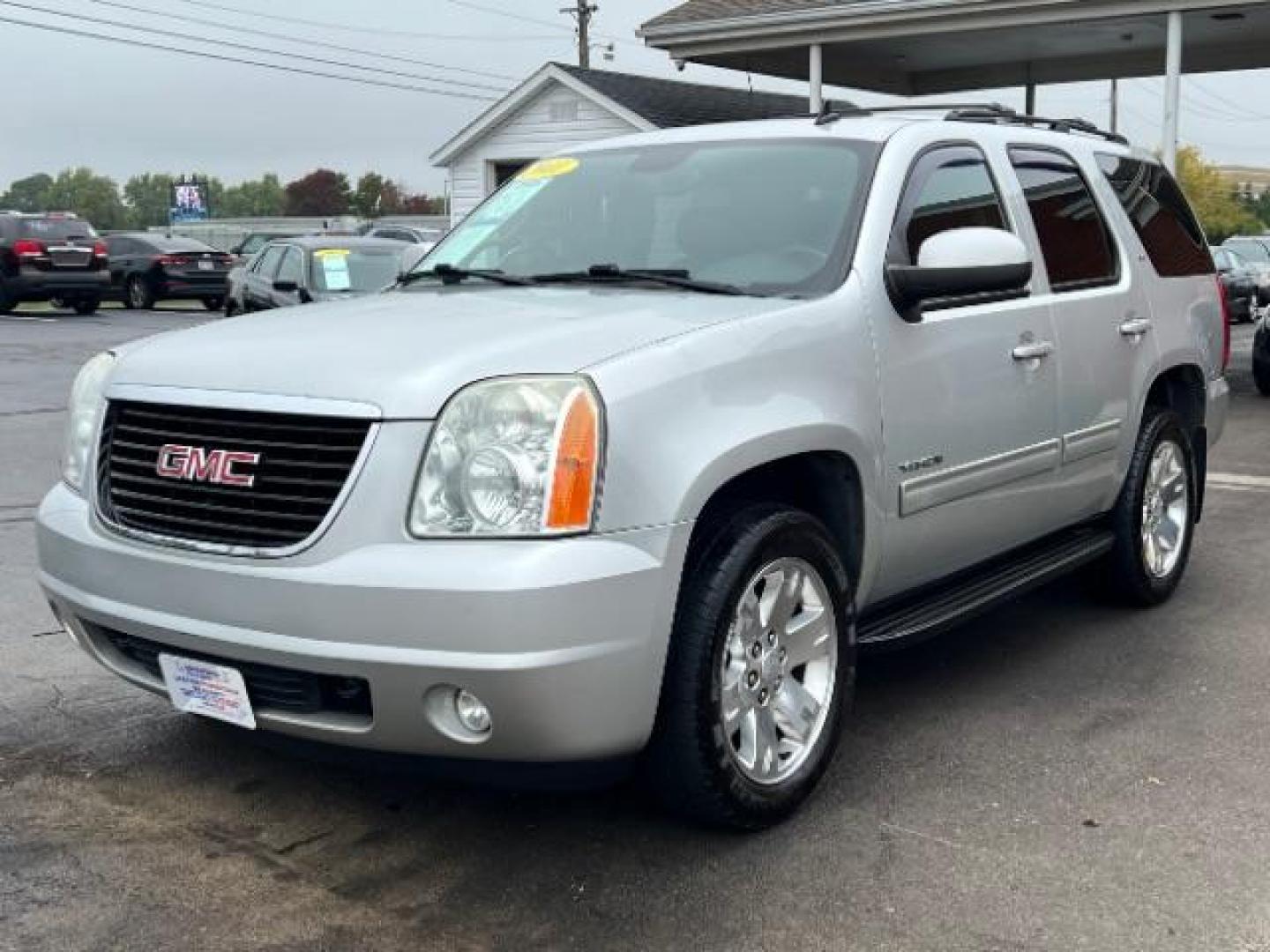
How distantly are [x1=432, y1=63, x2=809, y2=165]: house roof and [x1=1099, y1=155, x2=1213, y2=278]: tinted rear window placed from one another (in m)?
17.0

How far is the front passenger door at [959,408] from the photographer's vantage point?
161 inches

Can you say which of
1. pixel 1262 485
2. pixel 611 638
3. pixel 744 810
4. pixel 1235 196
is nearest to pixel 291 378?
pixel 611 638

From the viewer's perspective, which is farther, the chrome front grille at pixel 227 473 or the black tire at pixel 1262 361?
the black tire at pixel 1262 361

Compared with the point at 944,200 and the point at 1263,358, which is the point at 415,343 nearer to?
the point at 944,200

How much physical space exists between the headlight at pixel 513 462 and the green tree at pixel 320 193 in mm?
100620

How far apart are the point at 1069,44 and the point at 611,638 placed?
56.7 feet

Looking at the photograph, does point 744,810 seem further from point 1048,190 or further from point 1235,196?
point 1235,196

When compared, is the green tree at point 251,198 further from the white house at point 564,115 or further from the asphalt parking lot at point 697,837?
the asphalt parking lot at point 697,837

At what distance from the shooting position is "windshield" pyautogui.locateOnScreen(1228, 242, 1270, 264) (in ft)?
81.4

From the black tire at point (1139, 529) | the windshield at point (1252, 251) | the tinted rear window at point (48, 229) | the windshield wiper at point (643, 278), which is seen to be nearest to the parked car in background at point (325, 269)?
the black tire at point (1139, 529)

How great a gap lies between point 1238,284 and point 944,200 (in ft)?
65.3

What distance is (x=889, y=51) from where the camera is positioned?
62.2 ft

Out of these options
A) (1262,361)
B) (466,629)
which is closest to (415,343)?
(466,629)

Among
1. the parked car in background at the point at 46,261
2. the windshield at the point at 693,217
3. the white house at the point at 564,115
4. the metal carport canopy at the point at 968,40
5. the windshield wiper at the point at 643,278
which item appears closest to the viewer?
the windshield wiper at the point at 643,278
